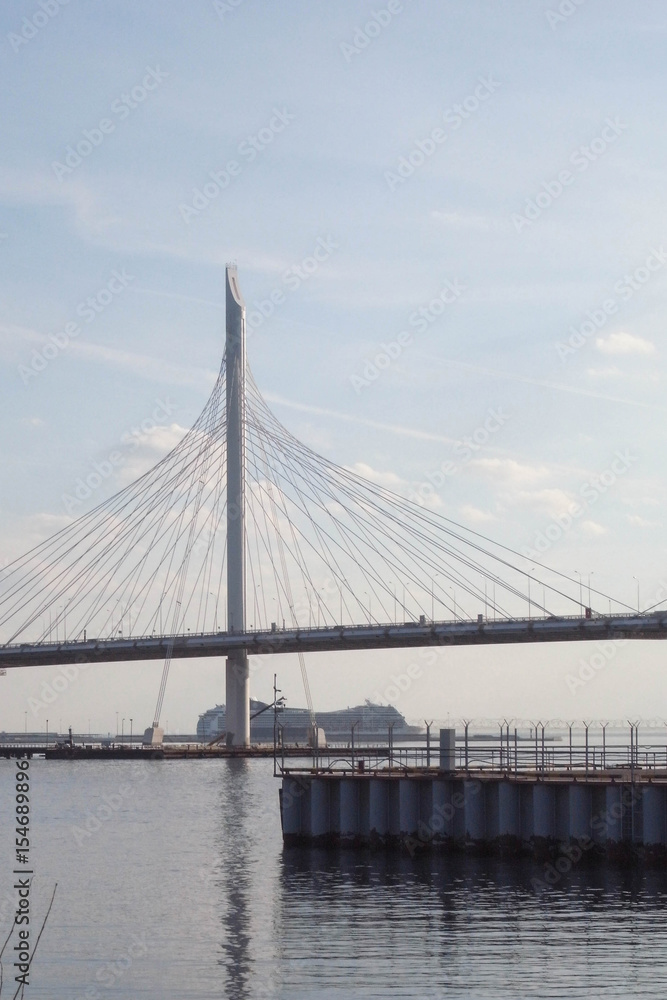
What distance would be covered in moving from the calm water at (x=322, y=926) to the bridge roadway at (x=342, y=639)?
159ft

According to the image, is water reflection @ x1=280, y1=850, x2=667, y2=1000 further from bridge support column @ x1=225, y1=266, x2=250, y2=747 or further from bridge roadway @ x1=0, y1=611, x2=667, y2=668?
bridge support column @ x1=225, y1=266, x2=250, y2=747

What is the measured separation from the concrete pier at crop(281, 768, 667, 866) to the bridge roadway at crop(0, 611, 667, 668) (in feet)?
166

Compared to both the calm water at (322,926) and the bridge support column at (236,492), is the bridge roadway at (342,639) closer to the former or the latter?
the bridge support column at (236,492)

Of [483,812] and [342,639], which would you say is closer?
[483,812]

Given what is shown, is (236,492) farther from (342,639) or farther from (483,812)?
(483,812)

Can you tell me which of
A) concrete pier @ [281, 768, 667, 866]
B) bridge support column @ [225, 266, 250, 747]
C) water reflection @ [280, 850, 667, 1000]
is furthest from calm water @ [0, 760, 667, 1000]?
bridge support column @ [225, 266, 250, 747]

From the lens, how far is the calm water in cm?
2455

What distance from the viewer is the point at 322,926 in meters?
29.5

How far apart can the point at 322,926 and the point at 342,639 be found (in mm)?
69056

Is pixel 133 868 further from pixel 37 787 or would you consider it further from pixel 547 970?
pixel 37 787

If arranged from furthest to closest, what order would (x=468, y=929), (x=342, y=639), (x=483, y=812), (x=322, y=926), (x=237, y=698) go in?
(x=237, y=698), (x=342, y=639), (x=483, y=812), (x=322, y=926), (x=468, y=929)

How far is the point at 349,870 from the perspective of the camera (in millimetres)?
36781

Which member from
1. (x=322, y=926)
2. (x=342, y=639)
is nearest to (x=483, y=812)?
(x=322, y=926)

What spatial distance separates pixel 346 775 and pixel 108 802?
2726cm
